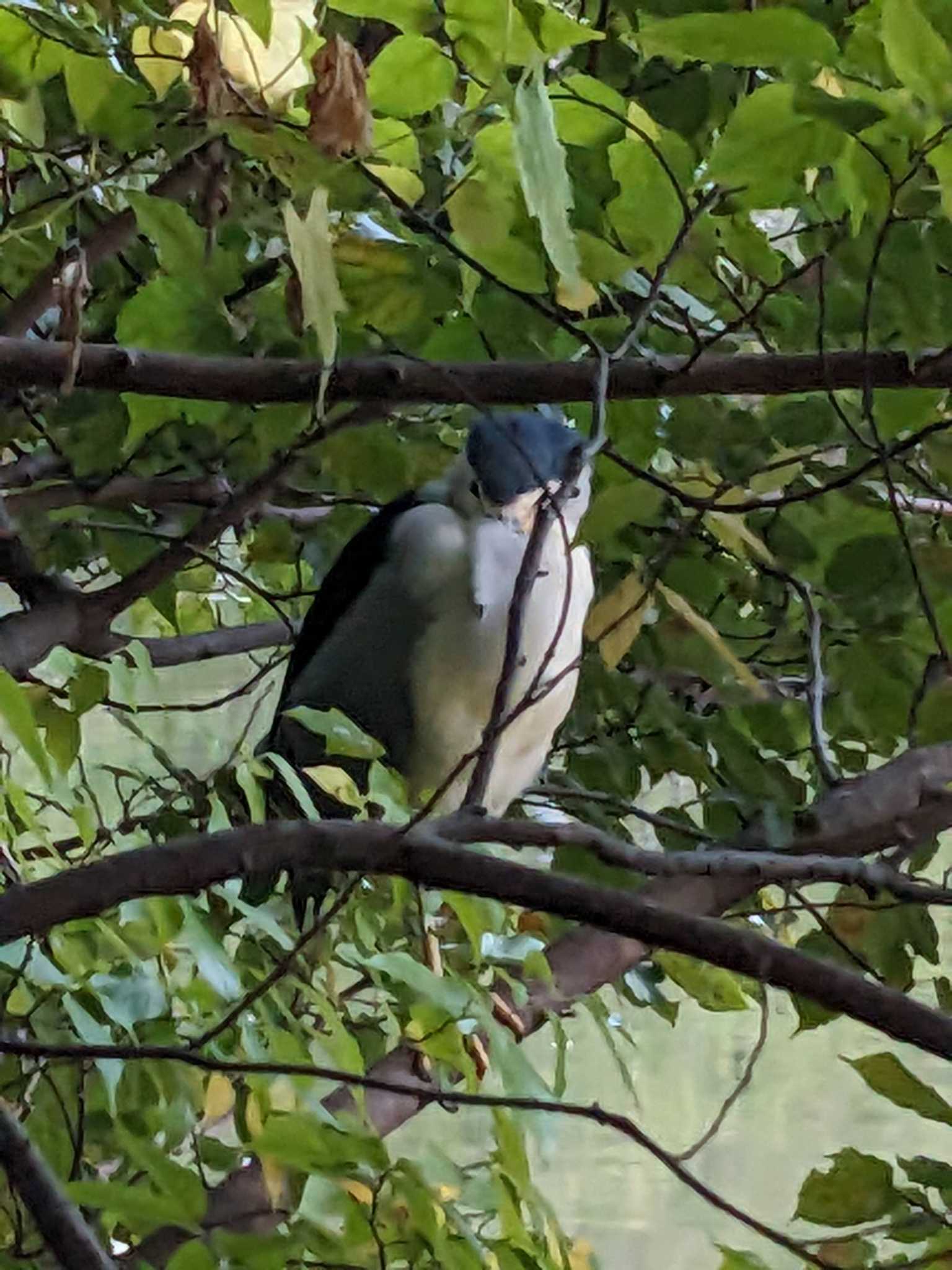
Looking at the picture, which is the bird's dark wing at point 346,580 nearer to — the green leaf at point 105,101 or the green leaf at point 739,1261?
the green leaf at point 105,101

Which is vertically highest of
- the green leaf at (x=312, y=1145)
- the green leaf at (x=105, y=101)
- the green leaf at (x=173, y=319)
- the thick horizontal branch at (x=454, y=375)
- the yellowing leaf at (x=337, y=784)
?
the green leaf at (x=105, y=101)

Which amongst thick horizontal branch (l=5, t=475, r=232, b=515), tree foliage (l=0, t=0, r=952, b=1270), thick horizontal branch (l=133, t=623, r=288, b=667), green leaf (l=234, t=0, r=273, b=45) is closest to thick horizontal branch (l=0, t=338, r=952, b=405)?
tree foliage (l=0, t=0, r=952, b=1270)

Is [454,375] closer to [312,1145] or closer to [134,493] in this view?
[312,1145]

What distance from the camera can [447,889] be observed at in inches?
15.4

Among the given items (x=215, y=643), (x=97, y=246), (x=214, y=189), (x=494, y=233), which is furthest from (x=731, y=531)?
(x=215, y=643)

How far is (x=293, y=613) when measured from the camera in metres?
1.14

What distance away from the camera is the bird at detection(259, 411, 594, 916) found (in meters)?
0.80

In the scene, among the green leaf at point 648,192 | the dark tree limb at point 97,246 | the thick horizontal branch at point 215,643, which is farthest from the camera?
the thick horizontal branch at point 215,643

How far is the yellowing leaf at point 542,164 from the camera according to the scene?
335 mm

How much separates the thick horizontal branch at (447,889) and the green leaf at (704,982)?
0.24 meters

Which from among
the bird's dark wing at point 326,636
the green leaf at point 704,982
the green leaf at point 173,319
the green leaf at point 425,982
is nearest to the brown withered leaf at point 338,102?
the green leaf at point 173,319

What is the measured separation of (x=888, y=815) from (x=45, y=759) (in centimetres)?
36

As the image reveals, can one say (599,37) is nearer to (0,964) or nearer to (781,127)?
(781,127)

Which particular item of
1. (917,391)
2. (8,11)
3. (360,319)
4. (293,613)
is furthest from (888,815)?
(293,613)
